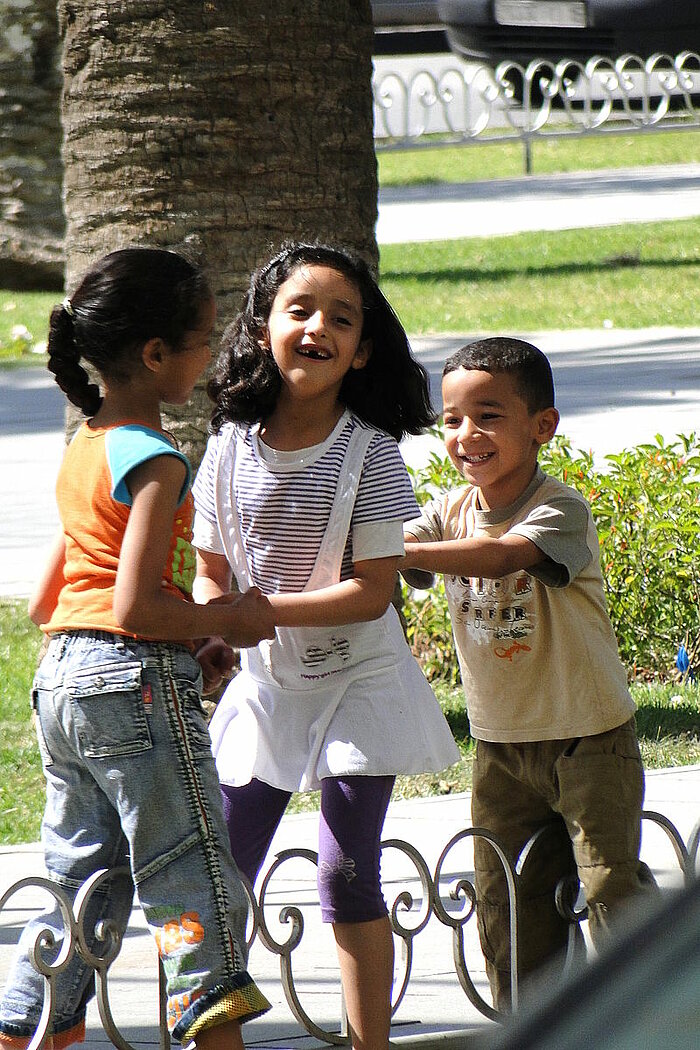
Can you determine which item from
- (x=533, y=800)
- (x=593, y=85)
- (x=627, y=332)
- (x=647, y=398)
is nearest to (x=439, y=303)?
(x=627, y=332)

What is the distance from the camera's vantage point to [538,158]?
87.2 feet

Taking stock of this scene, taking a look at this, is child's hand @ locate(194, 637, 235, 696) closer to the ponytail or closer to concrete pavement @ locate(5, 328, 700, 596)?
the ponytail

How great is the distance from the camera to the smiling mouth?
9.41 feet

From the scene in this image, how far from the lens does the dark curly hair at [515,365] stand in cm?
298

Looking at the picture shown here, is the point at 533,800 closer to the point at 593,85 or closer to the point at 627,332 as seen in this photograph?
the point at 627,332

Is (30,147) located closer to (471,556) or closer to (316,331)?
(316,331)

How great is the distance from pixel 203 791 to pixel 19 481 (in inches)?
253

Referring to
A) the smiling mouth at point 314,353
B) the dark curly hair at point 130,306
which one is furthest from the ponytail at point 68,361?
the smiling mouth at point 314,353

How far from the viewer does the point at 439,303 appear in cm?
1412

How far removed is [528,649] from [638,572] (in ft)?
9.41

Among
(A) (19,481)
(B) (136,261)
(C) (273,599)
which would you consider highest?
(B) (136,261)

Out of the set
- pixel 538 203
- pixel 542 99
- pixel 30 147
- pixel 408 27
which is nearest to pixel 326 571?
pixel 30 147

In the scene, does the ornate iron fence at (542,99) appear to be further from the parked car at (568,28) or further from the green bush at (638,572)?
the green bush at (638,572)

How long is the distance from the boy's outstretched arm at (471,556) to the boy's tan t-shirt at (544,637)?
0.05 m
